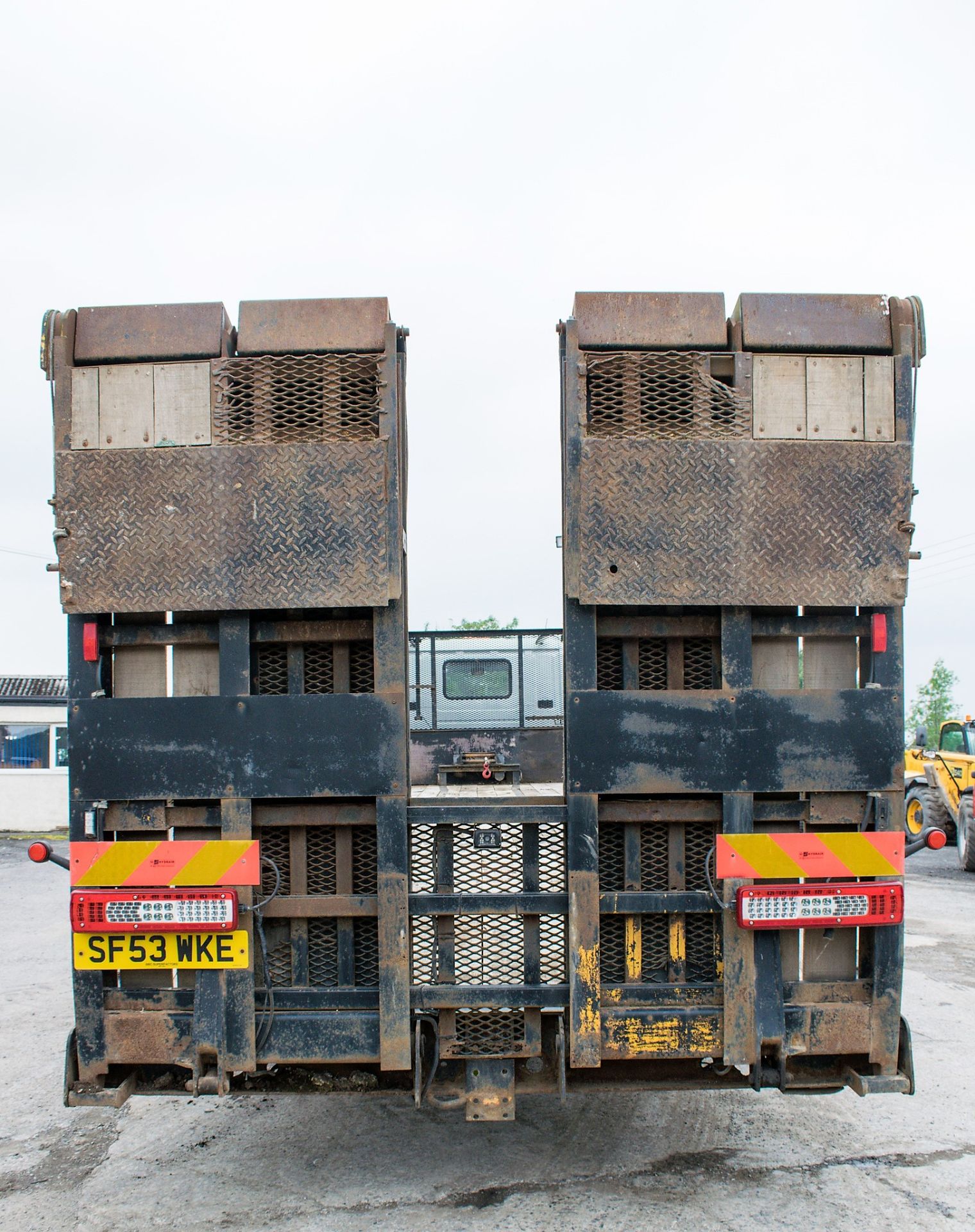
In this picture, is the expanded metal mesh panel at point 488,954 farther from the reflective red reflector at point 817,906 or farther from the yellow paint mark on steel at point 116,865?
the yellow paint mark on steel at point 116,865

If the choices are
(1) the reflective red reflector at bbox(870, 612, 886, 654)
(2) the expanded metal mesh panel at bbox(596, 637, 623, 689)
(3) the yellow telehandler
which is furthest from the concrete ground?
(3) the yellow telehandler

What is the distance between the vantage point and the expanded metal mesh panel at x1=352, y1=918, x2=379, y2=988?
11.2 feet

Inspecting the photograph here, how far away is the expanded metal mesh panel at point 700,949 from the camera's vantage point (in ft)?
11.3

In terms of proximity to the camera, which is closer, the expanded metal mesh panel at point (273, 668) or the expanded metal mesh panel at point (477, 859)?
the expanded metal mesh panel at point (477, 859)

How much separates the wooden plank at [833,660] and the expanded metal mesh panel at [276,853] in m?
2.09

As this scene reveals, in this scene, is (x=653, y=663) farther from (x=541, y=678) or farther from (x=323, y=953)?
(x=541, y=678)

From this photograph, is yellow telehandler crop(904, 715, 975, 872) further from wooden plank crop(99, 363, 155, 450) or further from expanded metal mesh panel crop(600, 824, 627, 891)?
wooden plank crop(99, 363, 155, 450)

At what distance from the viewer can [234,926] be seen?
3271 mm

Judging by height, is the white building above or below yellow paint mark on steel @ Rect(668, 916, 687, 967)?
below

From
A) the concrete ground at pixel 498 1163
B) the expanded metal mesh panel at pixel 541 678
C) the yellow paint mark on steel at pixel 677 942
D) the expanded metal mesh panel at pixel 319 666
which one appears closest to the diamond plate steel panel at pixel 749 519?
the expanded metal mesh panel at pixel 319 666

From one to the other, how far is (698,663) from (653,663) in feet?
0.57

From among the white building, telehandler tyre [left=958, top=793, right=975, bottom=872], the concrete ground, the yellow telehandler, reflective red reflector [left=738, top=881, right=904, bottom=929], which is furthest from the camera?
the white building

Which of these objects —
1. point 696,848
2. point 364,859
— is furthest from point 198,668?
point 696,848

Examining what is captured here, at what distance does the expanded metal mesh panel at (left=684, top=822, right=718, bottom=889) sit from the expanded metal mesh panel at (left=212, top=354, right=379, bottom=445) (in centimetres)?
191
